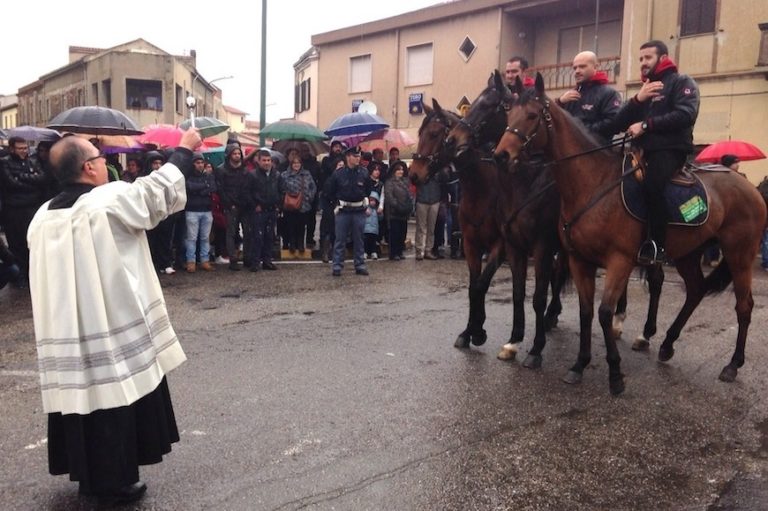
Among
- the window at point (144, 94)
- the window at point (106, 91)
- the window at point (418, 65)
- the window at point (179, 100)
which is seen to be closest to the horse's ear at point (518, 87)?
the window at point (418, 65)

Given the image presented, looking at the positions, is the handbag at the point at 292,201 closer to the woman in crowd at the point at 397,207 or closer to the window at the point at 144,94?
the woman in crowd at the point at 397,207

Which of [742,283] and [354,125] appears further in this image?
[354,125]

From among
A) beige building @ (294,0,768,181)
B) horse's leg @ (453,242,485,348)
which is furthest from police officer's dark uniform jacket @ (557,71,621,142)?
beige building @ (294,0,768,181)

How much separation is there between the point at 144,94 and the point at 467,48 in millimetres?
24264

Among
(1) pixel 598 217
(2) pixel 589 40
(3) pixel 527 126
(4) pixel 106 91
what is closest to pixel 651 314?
(1) pixel 598 217

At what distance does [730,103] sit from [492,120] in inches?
653

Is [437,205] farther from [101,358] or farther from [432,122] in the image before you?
[101,358]

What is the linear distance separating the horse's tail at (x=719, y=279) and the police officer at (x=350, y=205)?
5681 mm

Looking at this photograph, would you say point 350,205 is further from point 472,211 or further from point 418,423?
point 418,423

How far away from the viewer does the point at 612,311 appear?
5.21m

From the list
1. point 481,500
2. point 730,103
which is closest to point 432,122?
point 481,500

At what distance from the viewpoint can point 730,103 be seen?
19531 millimetres

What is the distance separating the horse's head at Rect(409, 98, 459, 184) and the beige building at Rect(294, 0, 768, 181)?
15843 millimetres

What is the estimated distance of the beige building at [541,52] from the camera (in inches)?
760
